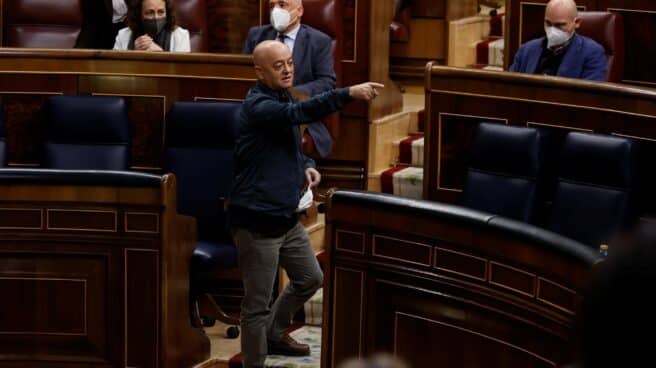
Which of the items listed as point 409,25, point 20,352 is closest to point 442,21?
point 409,25

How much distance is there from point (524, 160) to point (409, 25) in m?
2.86

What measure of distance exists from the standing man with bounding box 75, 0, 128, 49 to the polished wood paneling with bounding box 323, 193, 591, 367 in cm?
216

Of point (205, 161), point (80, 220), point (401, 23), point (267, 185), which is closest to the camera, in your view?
point (267, 185)

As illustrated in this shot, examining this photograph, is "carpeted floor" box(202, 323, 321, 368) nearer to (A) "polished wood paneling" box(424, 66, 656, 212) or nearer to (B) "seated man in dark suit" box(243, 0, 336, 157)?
(A) "polished wood paneling" box(424, 66, 656, 212)

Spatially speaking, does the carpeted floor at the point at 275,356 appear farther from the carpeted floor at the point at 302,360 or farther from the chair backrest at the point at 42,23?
the chair backrest at the point at 42,23

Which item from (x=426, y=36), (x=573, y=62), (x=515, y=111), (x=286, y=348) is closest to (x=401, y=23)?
(x=426, y=36)

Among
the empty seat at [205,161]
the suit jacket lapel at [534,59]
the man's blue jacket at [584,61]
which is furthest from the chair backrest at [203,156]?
the man's blue jacket at [584,61]

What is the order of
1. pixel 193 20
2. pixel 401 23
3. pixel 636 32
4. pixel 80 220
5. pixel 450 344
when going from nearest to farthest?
pixel 450 344 → pixel 80 220 → pixel 636 32 → pixel 193 20 → pixel 401 23

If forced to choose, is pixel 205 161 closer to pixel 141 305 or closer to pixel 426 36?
pixel 141 305

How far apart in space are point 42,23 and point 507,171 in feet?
7.98

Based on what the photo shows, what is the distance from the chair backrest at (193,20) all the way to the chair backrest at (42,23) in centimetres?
45

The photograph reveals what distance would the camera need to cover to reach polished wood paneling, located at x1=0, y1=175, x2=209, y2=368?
136 inches

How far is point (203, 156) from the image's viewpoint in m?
3.89

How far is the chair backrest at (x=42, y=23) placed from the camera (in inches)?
195
